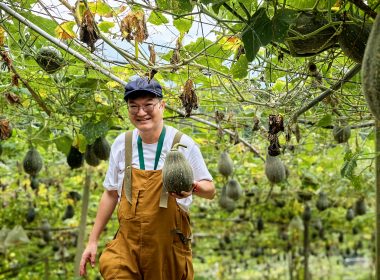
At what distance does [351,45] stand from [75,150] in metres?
4.30

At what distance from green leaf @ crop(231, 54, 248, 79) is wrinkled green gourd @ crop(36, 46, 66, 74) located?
989 mm

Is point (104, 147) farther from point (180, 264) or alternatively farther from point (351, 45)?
point (351, 45)

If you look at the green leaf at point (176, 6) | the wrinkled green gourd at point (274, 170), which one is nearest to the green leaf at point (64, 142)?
the wrinkled green gourd at point (274, 170)

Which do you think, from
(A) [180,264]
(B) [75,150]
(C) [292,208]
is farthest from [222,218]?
(A) [180,264]

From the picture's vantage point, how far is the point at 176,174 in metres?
2.98

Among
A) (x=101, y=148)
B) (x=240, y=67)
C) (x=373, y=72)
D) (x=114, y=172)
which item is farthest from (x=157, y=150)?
(x=101, y=148)

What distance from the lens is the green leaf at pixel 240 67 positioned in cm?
323

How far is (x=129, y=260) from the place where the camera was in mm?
3219

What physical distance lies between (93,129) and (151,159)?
138 centimetres

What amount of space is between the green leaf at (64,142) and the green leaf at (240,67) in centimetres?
288

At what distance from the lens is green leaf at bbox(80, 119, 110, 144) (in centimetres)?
460

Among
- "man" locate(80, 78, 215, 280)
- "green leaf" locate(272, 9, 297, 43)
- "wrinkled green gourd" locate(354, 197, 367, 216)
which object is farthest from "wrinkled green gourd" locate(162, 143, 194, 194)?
"wrinkled green gourd" locate(354, 197, 367, 216)

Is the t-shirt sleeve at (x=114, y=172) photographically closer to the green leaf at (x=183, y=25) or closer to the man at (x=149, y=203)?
the man at (x=149, y=203)

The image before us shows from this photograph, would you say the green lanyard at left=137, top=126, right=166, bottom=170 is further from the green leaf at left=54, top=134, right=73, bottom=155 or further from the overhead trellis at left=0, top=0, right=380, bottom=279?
the green leaf at left=54, top=134, right=73, bottom=155
